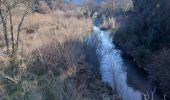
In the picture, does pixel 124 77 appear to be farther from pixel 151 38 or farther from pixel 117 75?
pixel 151 38

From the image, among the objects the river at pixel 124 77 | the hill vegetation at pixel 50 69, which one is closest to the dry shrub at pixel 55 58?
the hill vegetation at pixel 50 69

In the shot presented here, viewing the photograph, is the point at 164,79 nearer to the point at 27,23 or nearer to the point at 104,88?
the point at 104,88

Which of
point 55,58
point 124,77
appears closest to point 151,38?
point 124,77

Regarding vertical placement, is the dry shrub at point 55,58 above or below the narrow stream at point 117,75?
above

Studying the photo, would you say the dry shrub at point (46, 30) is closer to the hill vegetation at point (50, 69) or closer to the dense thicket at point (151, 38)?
the hill vegetation at point (50, 69)

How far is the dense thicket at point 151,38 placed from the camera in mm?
17223

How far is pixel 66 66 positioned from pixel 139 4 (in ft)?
44.4

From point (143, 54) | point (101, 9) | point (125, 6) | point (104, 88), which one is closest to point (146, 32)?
point (143, 54)

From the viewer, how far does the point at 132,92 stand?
1669cm

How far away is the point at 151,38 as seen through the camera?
22297 millimetres

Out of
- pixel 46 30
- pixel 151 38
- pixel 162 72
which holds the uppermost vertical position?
pixel 46 30

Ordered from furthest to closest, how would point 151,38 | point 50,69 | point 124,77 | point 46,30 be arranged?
1. point 46,30
2. point 151,38
3. point 124,77
4. point 50,69

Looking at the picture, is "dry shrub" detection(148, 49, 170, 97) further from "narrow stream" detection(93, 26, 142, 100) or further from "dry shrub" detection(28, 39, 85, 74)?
"dry shrub" detection(28, 39, 85, 74)

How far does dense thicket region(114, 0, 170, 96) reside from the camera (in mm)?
17223
